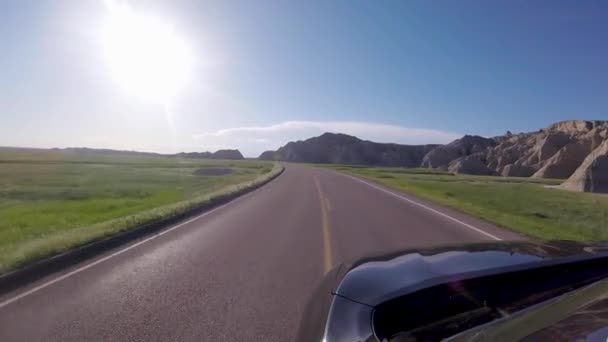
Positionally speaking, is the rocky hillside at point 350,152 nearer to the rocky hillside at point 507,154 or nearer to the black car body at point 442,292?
the rocky hillside at point 507,154

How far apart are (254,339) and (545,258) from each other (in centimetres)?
290

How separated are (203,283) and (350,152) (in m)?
172

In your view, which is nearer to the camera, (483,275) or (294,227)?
(483,275)

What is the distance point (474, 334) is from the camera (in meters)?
2.26

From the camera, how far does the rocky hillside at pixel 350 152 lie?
170 m

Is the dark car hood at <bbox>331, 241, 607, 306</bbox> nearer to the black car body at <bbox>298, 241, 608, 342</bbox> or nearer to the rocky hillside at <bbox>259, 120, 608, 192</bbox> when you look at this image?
the black car body at <bbox>298, 241, 608, 342</bbox>

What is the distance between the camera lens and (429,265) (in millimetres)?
3514

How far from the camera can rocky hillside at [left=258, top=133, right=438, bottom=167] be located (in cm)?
16975

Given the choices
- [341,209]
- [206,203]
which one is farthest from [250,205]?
[341,209]

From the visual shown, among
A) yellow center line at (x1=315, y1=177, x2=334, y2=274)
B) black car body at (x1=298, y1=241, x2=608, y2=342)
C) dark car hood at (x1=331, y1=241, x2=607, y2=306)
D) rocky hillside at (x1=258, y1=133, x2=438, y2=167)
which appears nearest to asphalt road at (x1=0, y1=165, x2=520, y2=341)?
yellow center line at (x1=315, y1=177, x2=334, y2=274)

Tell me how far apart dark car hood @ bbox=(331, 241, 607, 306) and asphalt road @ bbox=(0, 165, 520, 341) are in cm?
76

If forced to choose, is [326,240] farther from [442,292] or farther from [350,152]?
[350,152]

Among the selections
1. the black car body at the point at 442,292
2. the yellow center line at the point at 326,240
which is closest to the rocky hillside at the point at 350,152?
the yellow center line at the point at 326,240

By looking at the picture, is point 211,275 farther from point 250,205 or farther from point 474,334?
point 250,205
